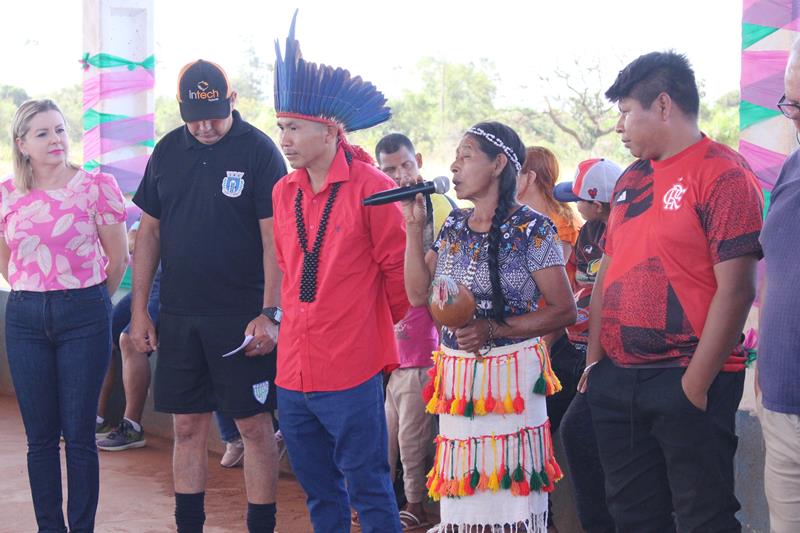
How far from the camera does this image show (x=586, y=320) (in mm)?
4652

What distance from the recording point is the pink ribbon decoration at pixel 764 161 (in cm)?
482

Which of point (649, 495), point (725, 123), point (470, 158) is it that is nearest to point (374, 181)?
point (470, 158)

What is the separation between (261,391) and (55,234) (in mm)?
1162

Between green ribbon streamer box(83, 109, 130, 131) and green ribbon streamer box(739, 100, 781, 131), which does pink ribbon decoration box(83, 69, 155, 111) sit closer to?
green ribbon streamer box(83, 109, 130, 131)

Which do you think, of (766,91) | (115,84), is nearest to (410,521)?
(766,91)

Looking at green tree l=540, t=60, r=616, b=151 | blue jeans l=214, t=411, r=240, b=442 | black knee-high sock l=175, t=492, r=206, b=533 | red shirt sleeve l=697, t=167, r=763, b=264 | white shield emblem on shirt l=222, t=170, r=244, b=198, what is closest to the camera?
red shirt sleeve l=697, t=167, r=763, b=264

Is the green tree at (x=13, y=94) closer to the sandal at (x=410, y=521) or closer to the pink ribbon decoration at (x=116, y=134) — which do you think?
the pink ribbon decoration at (x=116, y=134)

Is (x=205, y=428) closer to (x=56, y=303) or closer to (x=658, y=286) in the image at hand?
(x=56, y=303)

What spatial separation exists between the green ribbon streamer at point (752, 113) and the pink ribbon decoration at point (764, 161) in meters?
A: 0.10

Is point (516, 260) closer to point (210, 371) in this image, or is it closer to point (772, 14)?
point (210, 371)

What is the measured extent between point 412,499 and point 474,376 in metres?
1.71

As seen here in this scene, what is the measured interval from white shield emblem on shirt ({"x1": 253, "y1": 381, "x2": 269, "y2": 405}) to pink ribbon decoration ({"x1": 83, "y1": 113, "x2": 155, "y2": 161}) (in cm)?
472

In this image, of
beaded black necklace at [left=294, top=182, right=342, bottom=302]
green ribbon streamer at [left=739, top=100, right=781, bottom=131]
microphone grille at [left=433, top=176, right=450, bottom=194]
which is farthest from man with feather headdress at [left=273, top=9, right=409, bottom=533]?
green ribbon streamer at [left=739, top=100, right=781, bottom=131]

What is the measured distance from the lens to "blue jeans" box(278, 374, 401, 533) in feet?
12.8
